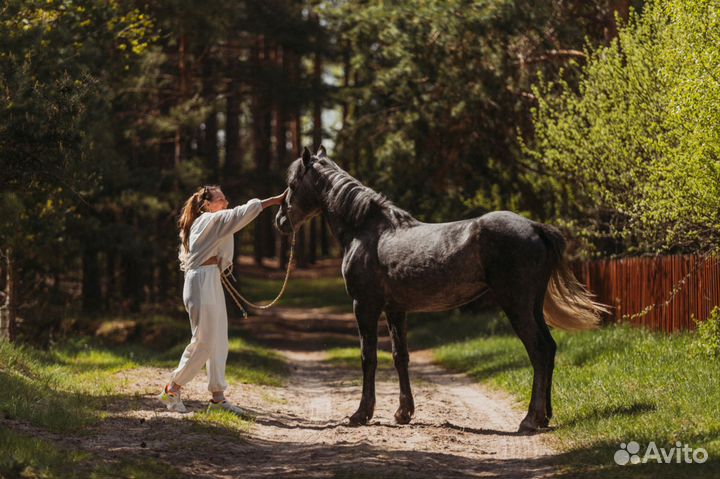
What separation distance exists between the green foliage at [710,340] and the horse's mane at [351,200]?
4060mm

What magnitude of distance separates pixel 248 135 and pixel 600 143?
36.0 metres

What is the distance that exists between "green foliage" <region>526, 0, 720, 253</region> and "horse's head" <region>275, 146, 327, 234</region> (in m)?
4.28

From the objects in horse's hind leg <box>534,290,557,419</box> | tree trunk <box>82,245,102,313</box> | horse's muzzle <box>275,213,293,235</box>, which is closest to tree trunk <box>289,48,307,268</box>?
tree trunk <box>82,245,102,313</box>

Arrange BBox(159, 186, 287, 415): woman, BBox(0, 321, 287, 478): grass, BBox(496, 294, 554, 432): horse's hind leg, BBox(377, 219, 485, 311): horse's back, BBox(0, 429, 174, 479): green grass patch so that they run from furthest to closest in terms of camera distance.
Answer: BBox(159, 186, 287, 415): woman → BBox(377, 219, 485, 311): horse's back → BBox(496, 294, 554, 432): horse's hind leg → BBox(0, 321, 287, 478): grass → BBox(0, 429, 174, 479): green grass patch

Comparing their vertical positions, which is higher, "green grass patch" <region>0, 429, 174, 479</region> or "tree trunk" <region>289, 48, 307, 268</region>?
"tree trunk" <region>289, 48, 307, 268</region>

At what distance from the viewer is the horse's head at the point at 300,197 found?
420 inches

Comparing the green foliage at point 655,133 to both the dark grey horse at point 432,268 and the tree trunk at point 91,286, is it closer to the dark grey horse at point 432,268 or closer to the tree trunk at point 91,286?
the dark grey horse at point 432,268

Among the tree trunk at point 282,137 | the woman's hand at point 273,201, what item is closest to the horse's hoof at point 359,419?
the woman's hand at point 273,201

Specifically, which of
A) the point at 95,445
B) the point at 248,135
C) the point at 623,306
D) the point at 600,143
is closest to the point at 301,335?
the point at 623,306

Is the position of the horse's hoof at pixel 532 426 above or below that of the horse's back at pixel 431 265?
below

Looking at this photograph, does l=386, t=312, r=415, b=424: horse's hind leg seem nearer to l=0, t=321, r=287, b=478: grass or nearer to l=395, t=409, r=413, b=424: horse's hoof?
l=395, t=409, r=413, b=424: horse's hoof

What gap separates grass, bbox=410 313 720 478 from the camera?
7.69m

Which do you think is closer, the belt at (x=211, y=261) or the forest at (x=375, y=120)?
the belt at (x=211, y=261)

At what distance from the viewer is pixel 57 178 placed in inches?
526
